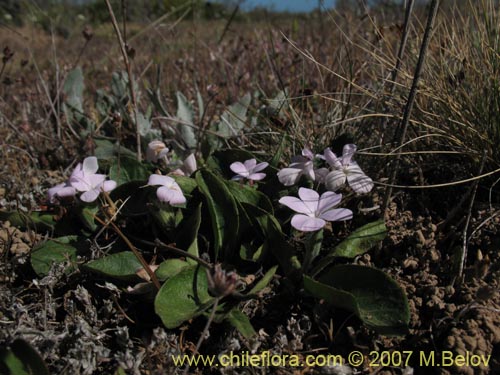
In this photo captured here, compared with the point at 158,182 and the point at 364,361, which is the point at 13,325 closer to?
the point at 158,182

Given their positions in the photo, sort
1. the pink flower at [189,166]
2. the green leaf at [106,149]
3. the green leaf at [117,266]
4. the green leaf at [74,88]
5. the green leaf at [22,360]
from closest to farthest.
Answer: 1. the green leaf at [22,360]
2. the green leaf at [117,266]
3. the pink flower at [189,166]
4. the green leaf at [106,149]
5. the green leaf at [74,88]

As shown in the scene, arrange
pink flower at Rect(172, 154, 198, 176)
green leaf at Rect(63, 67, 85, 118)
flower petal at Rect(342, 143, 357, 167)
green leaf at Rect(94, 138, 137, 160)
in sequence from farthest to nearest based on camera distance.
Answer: green leaf at Rect(63, 67, 85, 118)
green leaf at Rect(94, 138, 137, 160)
pink flower at Rect(172, 154, 198, 176)
flower petal at Rect(342, 143, 357, 167)

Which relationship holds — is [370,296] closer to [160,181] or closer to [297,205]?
[297,205]

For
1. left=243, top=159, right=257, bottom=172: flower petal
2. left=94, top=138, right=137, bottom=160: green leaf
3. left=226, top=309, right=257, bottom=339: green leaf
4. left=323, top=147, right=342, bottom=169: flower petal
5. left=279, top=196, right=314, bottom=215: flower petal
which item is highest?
left=323, top=147, right=342, bottom=169: flower petal

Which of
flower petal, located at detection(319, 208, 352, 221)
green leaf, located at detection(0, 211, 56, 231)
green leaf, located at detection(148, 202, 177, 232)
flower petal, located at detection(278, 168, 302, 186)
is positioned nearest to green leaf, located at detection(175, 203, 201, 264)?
green leaf, located at detection(148, 202, 177, 232)

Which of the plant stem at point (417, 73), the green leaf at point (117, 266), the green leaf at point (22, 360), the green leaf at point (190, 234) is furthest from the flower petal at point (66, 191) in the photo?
the plant stem at point (417, 73)

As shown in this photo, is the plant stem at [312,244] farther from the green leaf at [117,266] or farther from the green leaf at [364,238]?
the green leaf at [117,266]

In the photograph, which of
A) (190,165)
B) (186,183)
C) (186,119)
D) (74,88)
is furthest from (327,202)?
(74,88)

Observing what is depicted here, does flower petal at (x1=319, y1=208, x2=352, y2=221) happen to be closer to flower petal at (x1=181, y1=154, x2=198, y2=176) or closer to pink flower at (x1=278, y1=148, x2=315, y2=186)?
pink flower at (x1=278, y1=148, x2=315, y2=186)
